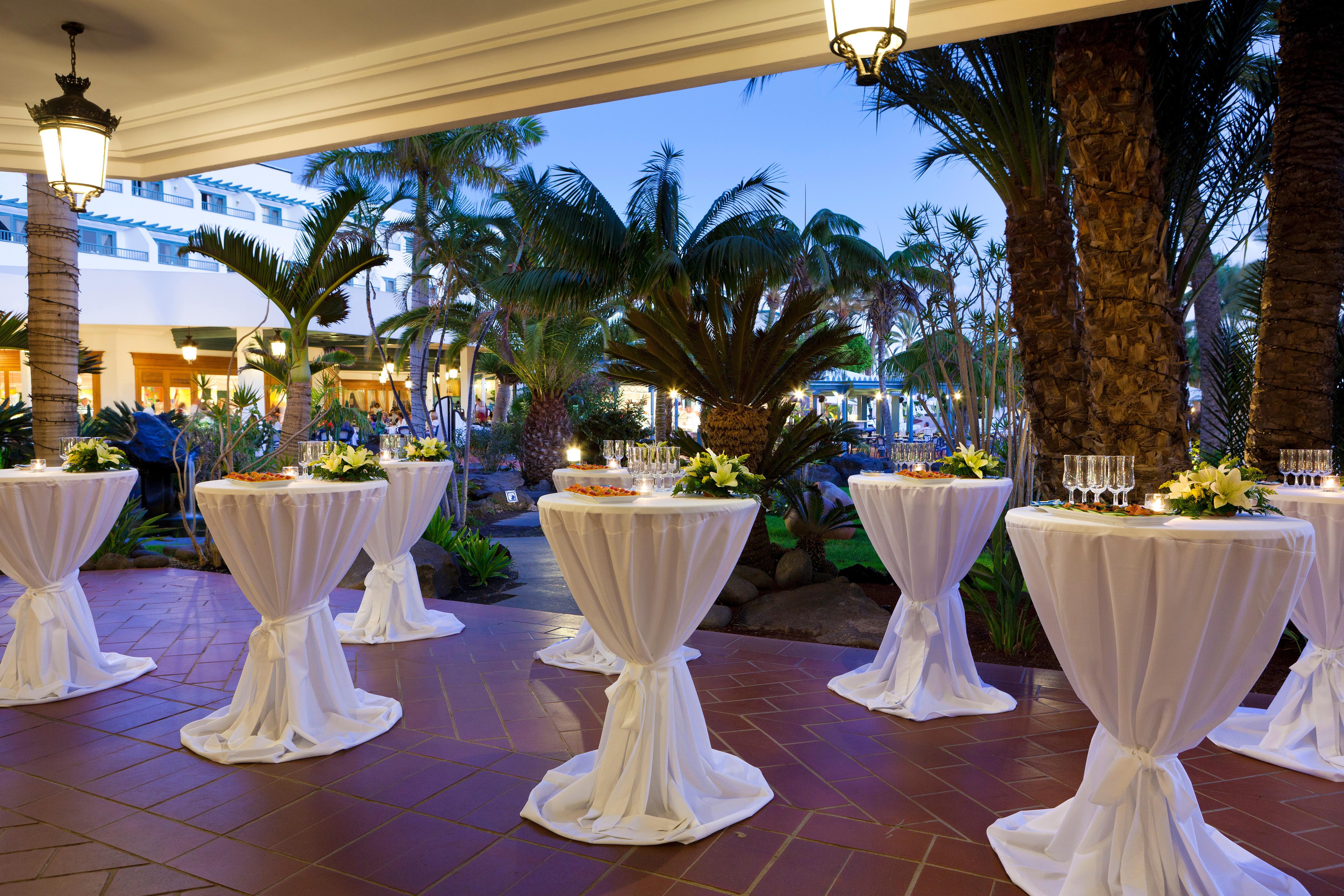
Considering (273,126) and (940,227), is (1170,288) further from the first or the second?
(940,227)

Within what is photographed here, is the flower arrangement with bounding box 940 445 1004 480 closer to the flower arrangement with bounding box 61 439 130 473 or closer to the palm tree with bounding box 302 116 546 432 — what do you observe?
the flower arrangement with bounding box 61 439 130 473

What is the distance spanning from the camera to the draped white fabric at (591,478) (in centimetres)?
484

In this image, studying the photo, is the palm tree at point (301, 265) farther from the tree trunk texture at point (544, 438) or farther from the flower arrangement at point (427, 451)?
the tree trunk texture at point (544, 438)

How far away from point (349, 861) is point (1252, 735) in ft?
12.5

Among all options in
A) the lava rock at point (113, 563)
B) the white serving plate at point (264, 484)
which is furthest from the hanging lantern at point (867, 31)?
the lava rock at point (113, 563)

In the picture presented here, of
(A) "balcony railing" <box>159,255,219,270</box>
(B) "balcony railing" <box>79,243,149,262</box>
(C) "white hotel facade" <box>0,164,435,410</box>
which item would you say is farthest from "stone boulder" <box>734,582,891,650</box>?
(B) "balcony railing" <box>79,243,149,262</box>

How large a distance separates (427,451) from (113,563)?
4077 mm

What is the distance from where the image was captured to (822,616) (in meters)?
5.80

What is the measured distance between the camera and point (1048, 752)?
11.4ft

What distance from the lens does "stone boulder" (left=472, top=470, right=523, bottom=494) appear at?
15203mm

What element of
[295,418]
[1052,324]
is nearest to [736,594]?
[1052,324]

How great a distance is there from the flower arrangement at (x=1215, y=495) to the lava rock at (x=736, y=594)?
13.5 ft

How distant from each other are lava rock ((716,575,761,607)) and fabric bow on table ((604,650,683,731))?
341 cm

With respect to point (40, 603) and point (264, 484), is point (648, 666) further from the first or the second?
point (40, 603)
